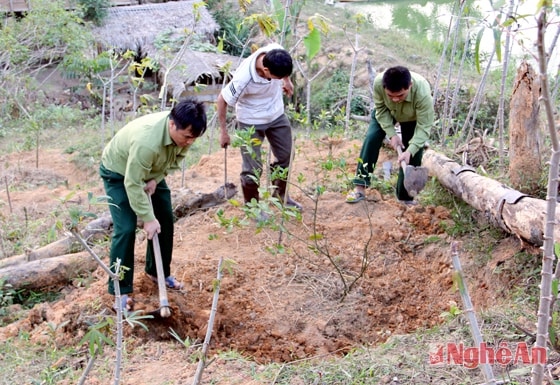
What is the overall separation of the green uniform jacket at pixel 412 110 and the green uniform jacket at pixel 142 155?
1.84 m

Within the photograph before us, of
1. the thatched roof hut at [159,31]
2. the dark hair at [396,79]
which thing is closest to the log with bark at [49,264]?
the dark hair at [396,79]

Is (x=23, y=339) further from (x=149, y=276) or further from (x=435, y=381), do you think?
(x=435, y=381)

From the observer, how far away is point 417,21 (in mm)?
15820

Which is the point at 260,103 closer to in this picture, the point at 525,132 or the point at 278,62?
the point at 278,62

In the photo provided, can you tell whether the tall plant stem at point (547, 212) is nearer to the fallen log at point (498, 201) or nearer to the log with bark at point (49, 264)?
the fallen log at point (498, 201)

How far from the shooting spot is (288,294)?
3.55 m

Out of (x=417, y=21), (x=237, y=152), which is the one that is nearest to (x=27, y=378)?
(x=237, y=152)

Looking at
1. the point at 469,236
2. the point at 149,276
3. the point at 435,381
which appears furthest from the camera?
the point at 469,236

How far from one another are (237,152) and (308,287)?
3694 mm

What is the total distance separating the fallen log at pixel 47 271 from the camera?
3.79 meters

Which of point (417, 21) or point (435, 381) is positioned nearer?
point (435, 381)

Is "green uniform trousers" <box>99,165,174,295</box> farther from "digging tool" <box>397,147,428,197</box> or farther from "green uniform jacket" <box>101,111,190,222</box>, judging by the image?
"digging tool" <box>397,147,428,197</box>

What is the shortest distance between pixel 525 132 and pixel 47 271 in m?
3.60

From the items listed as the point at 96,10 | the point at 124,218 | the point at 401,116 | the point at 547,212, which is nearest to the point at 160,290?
the point at 124,218
